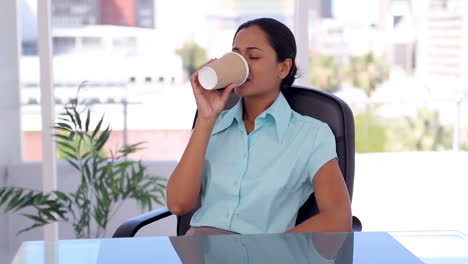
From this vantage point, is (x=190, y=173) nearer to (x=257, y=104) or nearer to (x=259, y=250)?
(x=257, y=104)

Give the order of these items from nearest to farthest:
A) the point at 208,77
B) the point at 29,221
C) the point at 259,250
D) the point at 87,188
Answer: the point at 259,250 < the point at 208,77 < the point at 87,188 < the point at 29,221

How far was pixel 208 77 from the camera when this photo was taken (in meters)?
1.86

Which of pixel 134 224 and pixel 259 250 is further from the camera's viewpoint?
pixel 134 224

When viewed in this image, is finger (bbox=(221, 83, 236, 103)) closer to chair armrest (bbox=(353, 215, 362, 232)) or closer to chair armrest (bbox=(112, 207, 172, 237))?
chair armrest (bbox=(112, 207, 172, 237))

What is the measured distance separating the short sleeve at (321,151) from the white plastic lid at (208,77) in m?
0.37

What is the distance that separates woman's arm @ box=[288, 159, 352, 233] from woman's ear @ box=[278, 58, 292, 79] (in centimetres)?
32

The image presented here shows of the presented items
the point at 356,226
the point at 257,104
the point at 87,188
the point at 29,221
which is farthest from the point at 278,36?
the point at 29,221

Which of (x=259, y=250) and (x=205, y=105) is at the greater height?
(x=205, y=105)

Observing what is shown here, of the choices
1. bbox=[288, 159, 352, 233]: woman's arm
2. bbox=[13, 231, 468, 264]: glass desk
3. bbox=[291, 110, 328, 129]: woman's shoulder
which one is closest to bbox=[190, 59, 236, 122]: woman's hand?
bbox=[291, 110, 328, 129]: woman's shoulder

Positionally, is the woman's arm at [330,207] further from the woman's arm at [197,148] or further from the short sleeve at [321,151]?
the woman's arm at [197,148]

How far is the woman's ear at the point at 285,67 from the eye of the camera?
2.12 metres

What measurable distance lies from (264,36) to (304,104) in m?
0.27

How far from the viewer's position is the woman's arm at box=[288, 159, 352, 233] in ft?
6.31

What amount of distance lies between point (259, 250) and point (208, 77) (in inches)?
18.6
